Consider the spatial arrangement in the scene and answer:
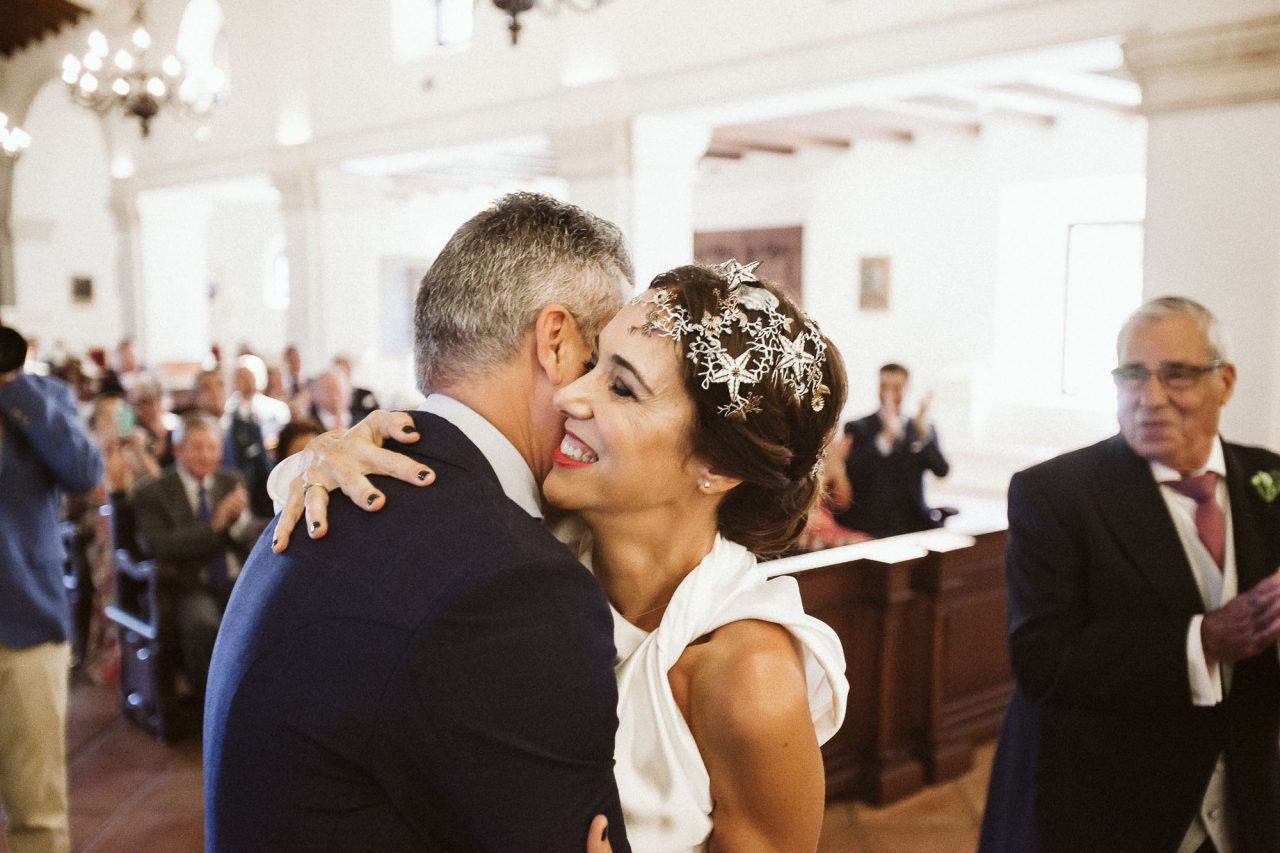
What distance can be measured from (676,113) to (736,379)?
25.1 ft

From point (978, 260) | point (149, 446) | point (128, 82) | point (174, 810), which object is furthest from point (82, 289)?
point (174, 810)

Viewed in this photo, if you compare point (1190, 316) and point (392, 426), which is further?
point (1190, 316)

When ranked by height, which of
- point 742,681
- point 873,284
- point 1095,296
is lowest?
point 742,681

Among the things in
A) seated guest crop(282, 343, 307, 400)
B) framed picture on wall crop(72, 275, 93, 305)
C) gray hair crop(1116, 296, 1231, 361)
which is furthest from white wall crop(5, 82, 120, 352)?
gray hair crop(1116, 296, 1231, 361)

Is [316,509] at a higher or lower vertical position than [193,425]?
higher

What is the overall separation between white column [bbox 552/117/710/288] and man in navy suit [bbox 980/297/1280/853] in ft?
22.0

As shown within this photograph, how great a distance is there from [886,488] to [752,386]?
5.32m

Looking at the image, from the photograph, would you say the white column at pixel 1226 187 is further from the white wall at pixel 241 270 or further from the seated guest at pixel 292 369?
the white wall at pixel 241 270

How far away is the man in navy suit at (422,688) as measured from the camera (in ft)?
3.60

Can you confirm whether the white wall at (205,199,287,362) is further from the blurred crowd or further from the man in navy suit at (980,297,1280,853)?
the man in navy suit at (980,297,1280,853)

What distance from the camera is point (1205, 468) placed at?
2.27 metres

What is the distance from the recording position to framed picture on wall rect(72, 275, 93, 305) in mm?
19531

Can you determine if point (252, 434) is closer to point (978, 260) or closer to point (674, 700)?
point (674, 700)

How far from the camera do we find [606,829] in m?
1.18
